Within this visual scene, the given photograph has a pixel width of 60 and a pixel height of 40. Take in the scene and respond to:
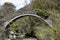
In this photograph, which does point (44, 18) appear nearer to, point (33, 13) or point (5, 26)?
point (33, 13)

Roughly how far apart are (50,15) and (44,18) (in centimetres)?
78

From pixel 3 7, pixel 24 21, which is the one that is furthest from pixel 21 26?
pixel 3 7

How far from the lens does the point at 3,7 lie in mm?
35344

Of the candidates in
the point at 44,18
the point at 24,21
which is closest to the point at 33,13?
the point at 44,18

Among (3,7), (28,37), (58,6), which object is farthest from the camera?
(3,7)

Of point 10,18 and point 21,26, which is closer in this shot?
point 10,18

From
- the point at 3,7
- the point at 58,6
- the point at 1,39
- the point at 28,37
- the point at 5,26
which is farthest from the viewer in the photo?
the point at 3,7

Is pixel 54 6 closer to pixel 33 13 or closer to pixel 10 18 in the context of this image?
pixel 33 13

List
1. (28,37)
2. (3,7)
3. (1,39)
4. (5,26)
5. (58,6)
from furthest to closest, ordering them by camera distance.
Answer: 1. (3,7)
2. (28,37)
3. (58,6)
4. (5,26)
5. (1,39)

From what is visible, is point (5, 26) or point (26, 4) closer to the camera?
point (5, 26)

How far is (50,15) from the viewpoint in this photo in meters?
22.4

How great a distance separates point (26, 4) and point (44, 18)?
6.10 m

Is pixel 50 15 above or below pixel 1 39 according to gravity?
above

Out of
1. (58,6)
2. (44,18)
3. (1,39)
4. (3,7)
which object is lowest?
(1,39)
